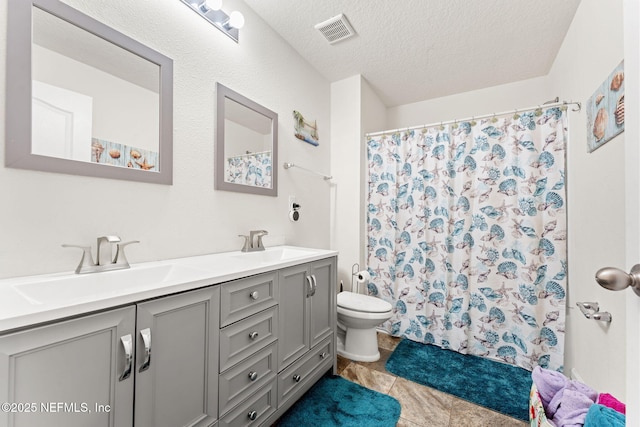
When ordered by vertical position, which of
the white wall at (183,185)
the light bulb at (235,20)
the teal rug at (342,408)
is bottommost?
the teal rug at (342,408)

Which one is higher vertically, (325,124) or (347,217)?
(325,124)

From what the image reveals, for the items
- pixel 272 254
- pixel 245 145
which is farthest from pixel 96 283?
pixel 245 145

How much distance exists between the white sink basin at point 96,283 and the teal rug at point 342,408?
3.20ft

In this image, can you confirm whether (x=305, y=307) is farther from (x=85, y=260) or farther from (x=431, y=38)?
(x=431, y=38)

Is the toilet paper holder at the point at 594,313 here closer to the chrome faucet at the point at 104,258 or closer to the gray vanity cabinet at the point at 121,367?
the gray vanity cabinet at the point at 121,367

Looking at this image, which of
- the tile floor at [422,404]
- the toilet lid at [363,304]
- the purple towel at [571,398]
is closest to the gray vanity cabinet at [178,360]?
the tile floor at [422,404]

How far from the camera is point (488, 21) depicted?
1.81 m

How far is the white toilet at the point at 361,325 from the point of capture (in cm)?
191

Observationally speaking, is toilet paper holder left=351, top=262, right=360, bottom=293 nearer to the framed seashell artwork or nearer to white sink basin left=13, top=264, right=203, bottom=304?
white sink basin left=13, top=264, right=203, bottom=304

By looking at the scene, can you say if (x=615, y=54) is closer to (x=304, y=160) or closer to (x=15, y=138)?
(x=304, y=160)

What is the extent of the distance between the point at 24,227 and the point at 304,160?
1.70 m

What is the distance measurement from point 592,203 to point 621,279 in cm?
137

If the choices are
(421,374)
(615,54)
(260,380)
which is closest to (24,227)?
(260,380)

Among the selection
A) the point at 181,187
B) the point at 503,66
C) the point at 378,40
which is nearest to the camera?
the point at 181,187
